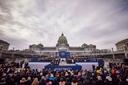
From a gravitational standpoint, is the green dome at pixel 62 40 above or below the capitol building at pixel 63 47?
above

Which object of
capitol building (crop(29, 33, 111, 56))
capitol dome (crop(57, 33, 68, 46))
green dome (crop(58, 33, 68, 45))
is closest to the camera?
capitol building (crop(29, 33, 111, 56))

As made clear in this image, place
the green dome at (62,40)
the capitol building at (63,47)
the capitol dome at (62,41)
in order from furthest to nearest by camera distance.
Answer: the green dome at (62,40) < the capitol dome at (62,41) < the capitol building at (63,47)

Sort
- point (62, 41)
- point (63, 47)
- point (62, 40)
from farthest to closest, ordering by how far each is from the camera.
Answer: point (62, 40) < point (62, 41) < point (63, 47)

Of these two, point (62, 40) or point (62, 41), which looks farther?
point (62, 40)

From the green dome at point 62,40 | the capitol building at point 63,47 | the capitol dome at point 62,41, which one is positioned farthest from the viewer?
the green dome at point 62,40

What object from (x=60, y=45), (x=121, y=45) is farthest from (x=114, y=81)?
(x=60, y=45)

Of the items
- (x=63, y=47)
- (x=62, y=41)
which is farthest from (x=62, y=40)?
(x=63, y=47)

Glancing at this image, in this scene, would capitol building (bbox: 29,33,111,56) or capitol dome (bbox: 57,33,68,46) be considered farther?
capitol dome (bbox: 57,33,68,46)

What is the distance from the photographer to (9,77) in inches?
419

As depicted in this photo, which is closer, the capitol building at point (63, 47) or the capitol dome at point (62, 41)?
the capitol building at point (63, 47)

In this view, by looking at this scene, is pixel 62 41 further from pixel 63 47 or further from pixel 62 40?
pixel 63 47

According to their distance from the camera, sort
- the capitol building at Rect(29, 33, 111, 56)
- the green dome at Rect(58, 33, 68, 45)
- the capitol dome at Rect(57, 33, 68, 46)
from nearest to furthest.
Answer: the capitol building at Rect(29, 33, 111, 56)
the capitol dome at Rect(57, 33, 68, 46)
the green dome at Rect(58, 33, 68, 45)

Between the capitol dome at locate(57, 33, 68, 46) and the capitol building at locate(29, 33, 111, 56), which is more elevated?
the capitol dome at locate(57, 33, 68, 46)

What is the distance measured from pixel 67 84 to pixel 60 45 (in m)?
108
